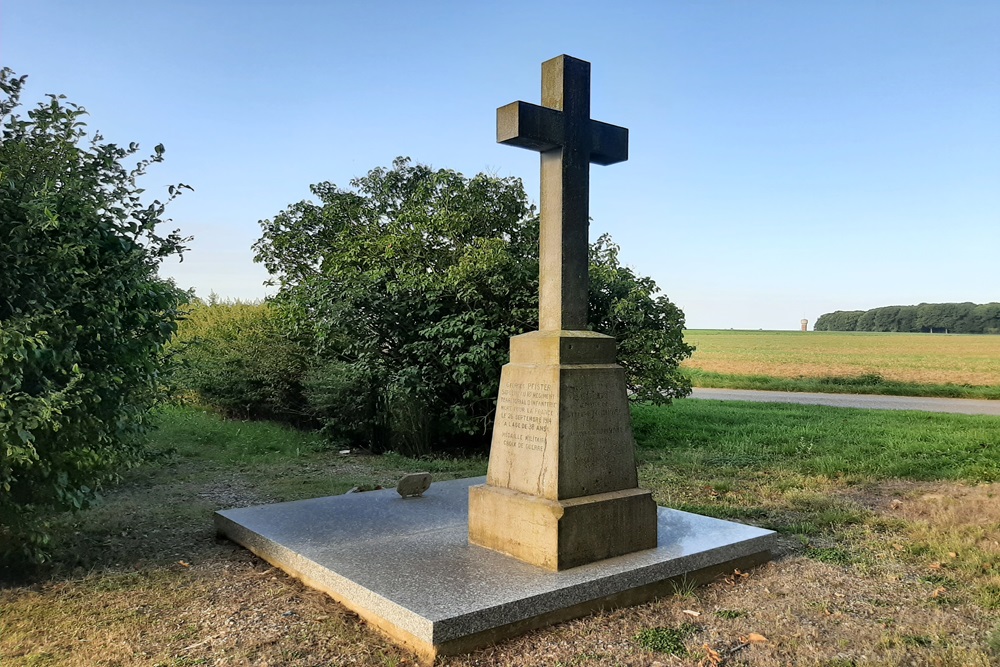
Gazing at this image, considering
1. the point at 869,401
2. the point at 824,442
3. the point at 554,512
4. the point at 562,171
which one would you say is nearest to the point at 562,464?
the point at 554,512

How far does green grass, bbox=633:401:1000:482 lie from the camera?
362 inches

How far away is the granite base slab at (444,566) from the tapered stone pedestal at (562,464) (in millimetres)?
134

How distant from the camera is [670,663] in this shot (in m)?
3.64

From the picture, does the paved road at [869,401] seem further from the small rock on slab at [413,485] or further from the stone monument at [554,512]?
the stone monument at [554,512]

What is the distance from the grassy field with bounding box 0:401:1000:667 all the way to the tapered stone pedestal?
0.55 metres

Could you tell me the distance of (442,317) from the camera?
11.0 m

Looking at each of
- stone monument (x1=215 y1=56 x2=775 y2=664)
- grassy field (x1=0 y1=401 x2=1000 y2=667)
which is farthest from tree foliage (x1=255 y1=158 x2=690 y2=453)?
stone monument (x1=215 y1=56 x2=775 y2=664)

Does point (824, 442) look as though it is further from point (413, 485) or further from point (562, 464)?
point (562, 464)

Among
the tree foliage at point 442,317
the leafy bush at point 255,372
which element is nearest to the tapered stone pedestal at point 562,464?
the tree foliage at point 442,317

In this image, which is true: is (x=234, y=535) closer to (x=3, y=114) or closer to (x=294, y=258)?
(x=3, y=114)

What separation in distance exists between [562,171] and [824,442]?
25.6 ft

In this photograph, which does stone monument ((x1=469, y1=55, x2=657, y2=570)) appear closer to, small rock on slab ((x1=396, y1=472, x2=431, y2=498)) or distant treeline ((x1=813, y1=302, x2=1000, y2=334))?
small rock on slab ((x1=396, y1=472, x2=431, y2=498))

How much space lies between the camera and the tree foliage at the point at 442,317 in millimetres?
10648

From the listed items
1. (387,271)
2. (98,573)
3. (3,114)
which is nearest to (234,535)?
(98,573)
